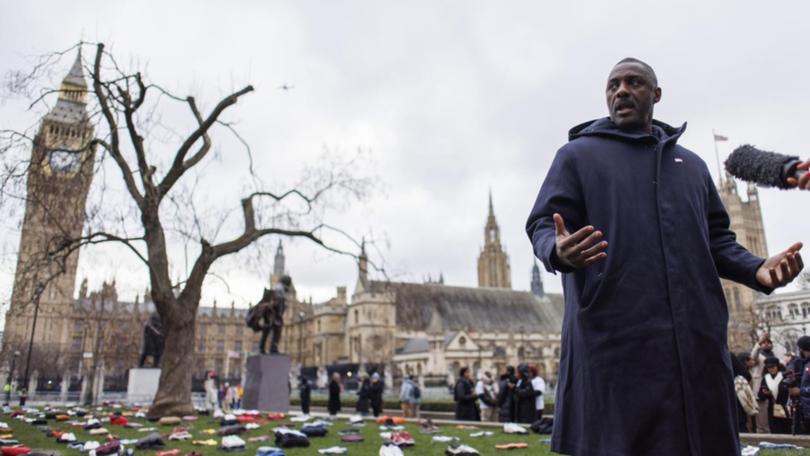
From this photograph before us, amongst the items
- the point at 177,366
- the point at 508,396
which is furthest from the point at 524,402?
the point at 177,366

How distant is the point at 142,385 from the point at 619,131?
24.7 metres

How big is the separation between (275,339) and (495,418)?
7952mm

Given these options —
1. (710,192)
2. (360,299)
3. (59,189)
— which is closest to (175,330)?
(59,189)

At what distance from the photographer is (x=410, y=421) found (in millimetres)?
14297

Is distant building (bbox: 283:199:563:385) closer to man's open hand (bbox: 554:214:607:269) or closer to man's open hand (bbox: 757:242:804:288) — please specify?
man's open hand (bbox: 757:242:804:288)

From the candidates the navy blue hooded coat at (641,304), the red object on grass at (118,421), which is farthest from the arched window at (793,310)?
the navy blue hooded coat at (641,304)

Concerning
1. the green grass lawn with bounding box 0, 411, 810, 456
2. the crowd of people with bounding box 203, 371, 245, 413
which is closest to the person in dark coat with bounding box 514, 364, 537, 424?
the green grass lawn with bounding box 0, 411, 810, 456

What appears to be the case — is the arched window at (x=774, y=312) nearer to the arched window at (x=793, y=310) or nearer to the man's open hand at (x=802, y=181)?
the arched window at (x=793, y=310)

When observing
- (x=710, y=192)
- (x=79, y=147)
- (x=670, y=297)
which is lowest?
(x=670, y=297)

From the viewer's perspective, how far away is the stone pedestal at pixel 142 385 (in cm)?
2311

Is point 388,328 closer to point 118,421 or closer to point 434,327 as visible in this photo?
point 434,327

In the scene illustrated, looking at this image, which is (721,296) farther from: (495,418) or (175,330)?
(495,418)

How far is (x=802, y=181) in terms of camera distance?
7.29ft

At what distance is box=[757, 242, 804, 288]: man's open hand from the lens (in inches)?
91.5
